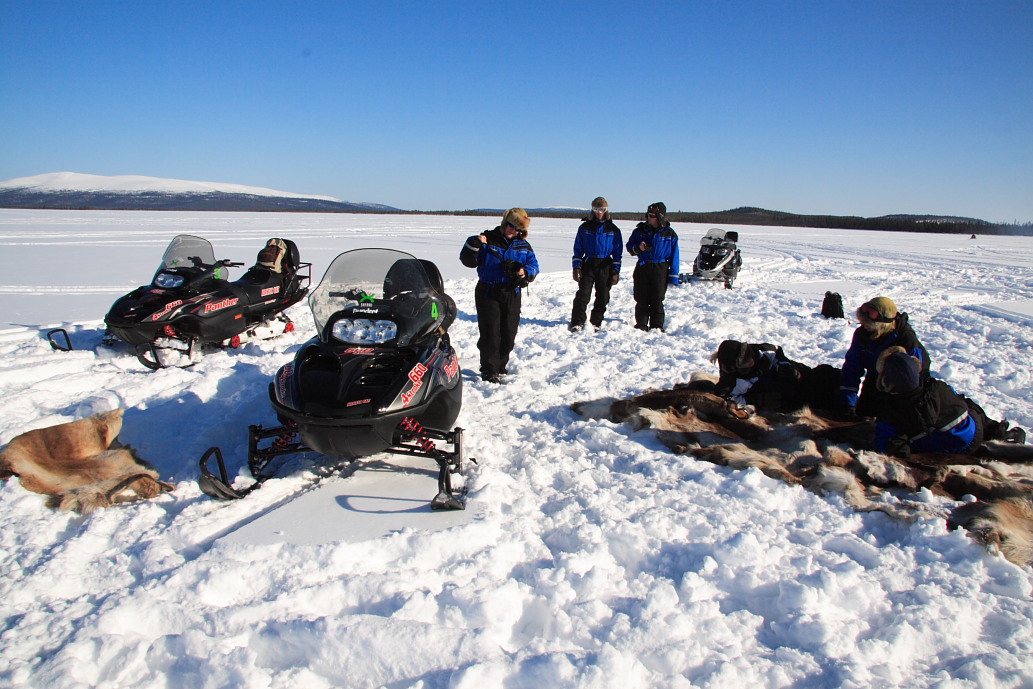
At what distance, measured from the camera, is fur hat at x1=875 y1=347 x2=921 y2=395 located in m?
3.42

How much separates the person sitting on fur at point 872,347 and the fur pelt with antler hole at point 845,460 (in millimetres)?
176

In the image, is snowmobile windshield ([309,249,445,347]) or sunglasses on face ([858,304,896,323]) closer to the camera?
snowmobile windshield ([309,249,445,347])

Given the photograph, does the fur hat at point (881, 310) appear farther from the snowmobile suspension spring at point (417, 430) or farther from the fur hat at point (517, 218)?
the fur hat at point (517, 218)

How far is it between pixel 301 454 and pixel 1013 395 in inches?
247

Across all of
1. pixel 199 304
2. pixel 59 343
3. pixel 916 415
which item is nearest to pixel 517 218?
pixel 199 304

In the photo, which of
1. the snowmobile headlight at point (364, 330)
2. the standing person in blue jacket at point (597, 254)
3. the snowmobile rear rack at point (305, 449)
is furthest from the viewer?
the standing person in blue jacket at point (597, 254)

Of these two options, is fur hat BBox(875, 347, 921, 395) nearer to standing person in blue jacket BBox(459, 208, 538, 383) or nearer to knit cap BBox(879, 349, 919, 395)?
knit cap BBox(879, 349, 919, 395)

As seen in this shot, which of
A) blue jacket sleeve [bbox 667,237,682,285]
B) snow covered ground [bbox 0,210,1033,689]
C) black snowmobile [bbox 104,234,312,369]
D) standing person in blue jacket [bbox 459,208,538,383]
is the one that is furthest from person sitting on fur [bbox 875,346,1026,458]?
black snowmobile [bbox 104,234,312,369]

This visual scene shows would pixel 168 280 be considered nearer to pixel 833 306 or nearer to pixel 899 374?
pixel 899 374

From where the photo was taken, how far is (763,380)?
4.43 m

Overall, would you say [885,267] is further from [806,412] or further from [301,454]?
[301,454]

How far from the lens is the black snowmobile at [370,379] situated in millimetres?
3168

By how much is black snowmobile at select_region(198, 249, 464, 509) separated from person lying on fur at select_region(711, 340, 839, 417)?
198cm

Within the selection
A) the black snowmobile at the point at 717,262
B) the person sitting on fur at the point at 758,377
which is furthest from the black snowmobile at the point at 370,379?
the black snowmobile at the point at 717,262
